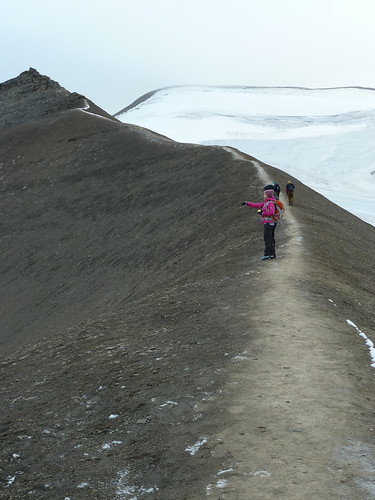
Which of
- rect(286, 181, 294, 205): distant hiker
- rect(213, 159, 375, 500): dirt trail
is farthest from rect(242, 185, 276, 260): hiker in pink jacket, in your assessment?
rect(286, 181, 294, 205): distant hiker

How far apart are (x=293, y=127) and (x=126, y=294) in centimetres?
6480

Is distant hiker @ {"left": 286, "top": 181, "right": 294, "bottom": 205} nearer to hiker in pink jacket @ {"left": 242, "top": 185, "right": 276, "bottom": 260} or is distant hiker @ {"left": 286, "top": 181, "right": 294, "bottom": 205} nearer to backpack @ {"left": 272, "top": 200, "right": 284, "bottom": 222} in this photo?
backpack @ {"left": 272, "top": 200, "right": 284, "bottom": 222}

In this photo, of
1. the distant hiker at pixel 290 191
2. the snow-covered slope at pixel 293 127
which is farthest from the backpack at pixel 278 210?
the snow-covered slope at pixel 293 127

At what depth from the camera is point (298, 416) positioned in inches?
348

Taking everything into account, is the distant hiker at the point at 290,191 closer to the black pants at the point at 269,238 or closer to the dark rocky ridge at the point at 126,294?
the dark rocky ridge at the point at 126,294

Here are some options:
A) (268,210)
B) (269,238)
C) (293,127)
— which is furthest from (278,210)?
(293,127)

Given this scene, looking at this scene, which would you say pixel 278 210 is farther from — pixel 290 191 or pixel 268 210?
pixel 290 191

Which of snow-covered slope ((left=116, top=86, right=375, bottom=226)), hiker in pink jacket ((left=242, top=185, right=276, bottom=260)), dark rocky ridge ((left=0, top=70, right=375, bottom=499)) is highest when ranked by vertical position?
snow-covered slope ((left=116, top=86, right=375, bottom=226))

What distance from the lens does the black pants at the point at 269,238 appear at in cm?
1836

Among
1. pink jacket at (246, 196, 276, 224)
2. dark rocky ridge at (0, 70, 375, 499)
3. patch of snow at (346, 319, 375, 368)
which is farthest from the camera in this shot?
pink jacket at (246, 196, 276, 224)

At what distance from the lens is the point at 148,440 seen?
358 inches

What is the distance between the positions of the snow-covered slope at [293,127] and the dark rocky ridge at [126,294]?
2498 centimetres

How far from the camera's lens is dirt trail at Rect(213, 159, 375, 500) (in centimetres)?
737

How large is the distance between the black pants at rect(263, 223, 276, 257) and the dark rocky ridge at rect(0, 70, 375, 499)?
2.44 ft
